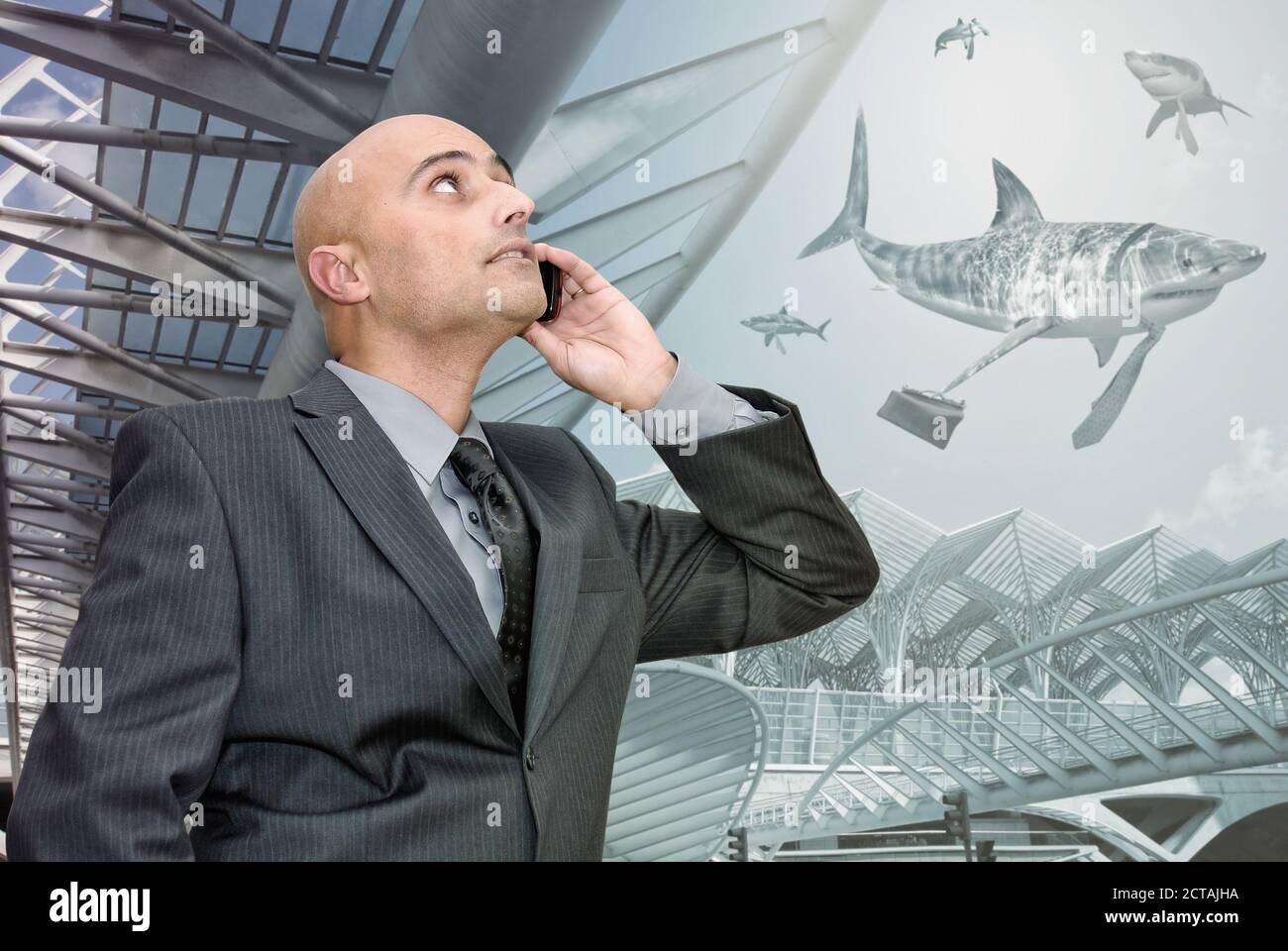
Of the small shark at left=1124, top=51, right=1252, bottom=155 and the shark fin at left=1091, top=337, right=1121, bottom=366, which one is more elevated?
the small shark at left=1124, top=51, right=1252, bottom=155

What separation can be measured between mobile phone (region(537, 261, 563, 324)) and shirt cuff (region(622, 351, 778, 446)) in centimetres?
22

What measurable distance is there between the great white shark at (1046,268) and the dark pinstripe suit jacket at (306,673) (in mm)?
19809

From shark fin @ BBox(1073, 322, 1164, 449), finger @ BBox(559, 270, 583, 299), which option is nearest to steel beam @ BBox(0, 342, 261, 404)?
finger @ BBox(559, 270, 583, 299)

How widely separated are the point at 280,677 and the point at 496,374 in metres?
12.8

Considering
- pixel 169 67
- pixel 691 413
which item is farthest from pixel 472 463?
pixel 169 67

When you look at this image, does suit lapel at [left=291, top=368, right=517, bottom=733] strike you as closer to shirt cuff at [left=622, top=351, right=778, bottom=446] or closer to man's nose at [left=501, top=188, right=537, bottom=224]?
shirt cuff at [left=622, top=351, right=778, bottom=446]

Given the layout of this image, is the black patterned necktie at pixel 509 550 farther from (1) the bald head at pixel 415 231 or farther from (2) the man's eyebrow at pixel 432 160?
(2) the man's eyebrow at pixel 432 160

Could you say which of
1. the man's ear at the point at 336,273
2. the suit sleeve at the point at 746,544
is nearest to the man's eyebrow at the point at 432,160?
the man's ear at the point at 336,273

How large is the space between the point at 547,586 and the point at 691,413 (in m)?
0.35

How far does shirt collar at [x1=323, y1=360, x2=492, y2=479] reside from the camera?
1.42m
